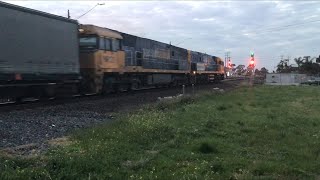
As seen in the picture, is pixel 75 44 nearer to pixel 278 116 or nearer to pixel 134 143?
pixel 278 116

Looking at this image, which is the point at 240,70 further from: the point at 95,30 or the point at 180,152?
the point at 180,152

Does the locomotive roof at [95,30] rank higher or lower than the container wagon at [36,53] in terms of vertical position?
higher

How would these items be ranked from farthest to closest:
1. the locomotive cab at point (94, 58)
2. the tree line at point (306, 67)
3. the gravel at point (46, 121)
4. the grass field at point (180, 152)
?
the tree line at point (306, 67), the locomotive cab at point (94, 58), the gravel at point (46, 121), the grass field at point (180, 152)

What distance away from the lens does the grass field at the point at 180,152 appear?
7551mm

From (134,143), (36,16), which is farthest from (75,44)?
(134,143)

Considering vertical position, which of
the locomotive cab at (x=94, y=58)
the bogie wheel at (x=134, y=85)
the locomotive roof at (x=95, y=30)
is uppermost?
the locomotive roof at (x=95, y=30)

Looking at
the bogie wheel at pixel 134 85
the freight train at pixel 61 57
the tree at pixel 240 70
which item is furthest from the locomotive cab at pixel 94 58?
the tree at pixel 240 70

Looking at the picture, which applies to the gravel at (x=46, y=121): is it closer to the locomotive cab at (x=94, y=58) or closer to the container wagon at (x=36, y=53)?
the container wagon at (x=36, y=53)

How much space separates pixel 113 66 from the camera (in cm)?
2600

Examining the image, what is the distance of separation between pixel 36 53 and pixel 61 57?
1.82 m

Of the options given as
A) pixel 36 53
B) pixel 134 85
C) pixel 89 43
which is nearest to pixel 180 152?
pixel 36 53

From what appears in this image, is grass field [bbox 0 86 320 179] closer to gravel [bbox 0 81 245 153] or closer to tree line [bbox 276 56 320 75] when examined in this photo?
gravel [bbox 0 81 245 153]

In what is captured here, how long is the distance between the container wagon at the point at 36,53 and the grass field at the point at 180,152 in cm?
583

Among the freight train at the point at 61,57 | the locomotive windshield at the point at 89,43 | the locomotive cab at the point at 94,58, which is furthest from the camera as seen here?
the locomotive windshield at the point at 89,43
